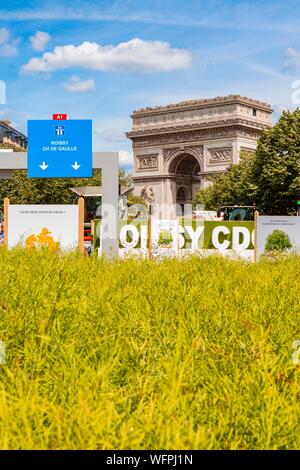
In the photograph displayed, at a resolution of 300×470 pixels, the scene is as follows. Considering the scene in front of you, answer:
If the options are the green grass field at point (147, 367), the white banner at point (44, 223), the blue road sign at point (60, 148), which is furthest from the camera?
the blue road sign at point (60, 148)

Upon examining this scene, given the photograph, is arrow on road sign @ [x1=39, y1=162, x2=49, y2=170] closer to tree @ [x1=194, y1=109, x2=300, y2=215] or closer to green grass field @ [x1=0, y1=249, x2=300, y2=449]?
green grass field @ [x1=0, y1=249, x2=300, y2=449]

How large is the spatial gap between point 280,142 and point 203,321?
54140 mm

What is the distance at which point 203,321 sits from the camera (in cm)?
443

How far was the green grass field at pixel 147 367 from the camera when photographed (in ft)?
8.22

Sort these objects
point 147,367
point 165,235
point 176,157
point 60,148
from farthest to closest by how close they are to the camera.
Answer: point 176,157 < point 165,235 < point 60,148 < point 147,367

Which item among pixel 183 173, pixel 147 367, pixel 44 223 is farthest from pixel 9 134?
pixel 147 367

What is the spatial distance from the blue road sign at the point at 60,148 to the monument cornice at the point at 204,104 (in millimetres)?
74996

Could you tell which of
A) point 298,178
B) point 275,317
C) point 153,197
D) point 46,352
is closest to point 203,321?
point 275,317

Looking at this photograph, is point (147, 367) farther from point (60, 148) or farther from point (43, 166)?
point (43, 166)

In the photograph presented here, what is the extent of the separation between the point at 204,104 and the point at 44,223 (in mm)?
80200

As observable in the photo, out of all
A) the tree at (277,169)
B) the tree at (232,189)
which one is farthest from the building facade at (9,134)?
the tree at (277,169)

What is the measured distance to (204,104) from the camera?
95062 millimetres

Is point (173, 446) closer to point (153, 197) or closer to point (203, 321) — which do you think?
point (203, 321)

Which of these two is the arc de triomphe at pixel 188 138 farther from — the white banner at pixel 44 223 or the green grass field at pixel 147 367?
the green grass field at pixel 147 367
